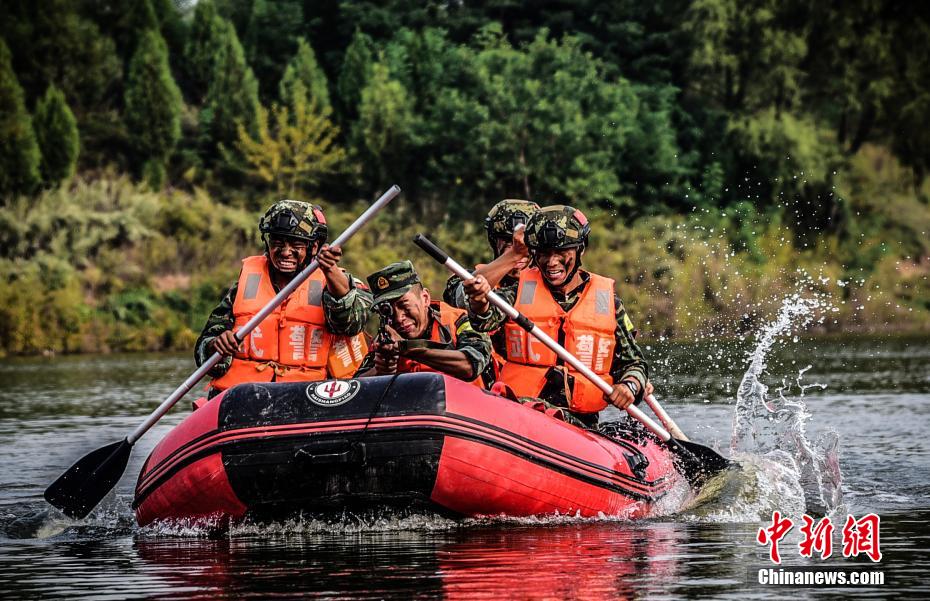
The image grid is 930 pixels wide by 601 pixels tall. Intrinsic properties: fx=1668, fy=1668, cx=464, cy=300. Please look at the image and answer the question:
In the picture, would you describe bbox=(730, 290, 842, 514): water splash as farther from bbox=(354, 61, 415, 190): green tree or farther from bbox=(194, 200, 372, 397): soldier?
bbox=(354, 61, 415, 190): green tree

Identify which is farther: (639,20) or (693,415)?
(639,20)

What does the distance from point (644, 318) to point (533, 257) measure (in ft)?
64.5

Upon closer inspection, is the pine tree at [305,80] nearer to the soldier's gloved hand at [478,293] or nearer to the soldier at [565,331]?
the soldier at [565,331]

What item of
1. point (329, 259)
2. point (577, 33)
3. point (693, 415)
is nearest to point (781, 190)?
point (577, 33)

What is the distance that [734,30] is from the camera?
39500mm

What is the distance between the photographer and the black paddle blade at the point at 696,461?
9.89m

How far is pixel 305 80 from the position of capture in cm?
4088

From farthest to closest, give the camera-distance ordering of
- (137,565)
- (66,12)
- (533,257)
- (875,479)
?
1. (66,12)
2. (875,479)
3. (533,257)
4. (137,565)

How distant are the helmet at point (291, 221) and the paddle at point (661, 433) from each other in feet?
2.30

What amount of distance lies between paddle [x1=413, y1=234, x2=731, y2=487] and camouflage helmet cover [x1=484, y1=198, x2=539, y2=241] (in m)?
0.97

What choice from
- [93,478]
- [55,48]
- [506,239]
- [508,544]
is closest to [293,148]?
[55,48]

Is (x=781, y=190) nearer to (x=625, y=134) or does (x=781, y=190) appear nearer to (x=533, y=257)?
(x=625, y=134)

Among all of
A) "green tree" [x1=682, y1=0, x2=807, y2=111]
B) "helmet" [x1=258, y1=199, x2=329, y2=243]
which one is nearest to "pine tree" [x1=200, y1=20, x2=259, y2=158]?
"green tree" [x1=682, y1=0, x2=807, y2=111]

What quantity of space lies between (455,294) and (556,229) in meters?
1.45
